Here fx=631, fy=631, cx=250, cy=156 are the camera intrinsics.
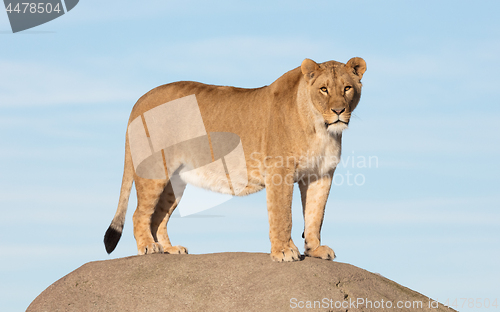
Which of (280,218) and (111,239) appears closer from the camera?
(280,218)

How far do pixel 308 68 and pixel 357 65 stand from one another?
68cm

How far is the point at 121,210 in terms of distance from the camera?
30.7 ft

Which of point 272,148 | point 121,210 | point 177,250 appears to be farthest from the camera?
point 121,210

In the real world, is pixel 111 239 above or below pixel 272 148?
below

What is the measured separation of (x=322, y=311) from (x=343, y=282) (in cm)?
68

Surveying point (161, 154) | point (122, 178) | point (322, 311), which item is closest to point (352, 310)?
point (322, 311)

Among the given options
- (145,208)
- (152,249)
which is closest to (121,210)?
(145,208)

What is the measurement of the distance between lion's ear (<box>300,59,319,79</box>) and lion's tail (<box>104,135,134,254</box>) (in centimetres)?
304

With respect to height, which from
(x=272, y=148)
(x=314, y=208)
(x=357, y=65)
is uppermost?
(x=357, y=65)

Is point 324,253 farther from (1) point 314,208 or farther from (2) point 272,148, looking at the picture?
(2) point 272,148

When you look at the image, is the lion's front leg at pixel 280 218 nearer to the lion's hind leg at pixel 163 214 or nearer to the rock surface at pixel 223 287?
the rock surface at pixel 223 287

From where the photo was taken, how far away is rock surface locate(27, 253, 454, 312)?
7.36 meters

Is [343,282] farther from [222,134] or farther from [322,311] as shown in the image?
[222,134]

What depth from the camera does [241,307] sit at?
23.9 feet
